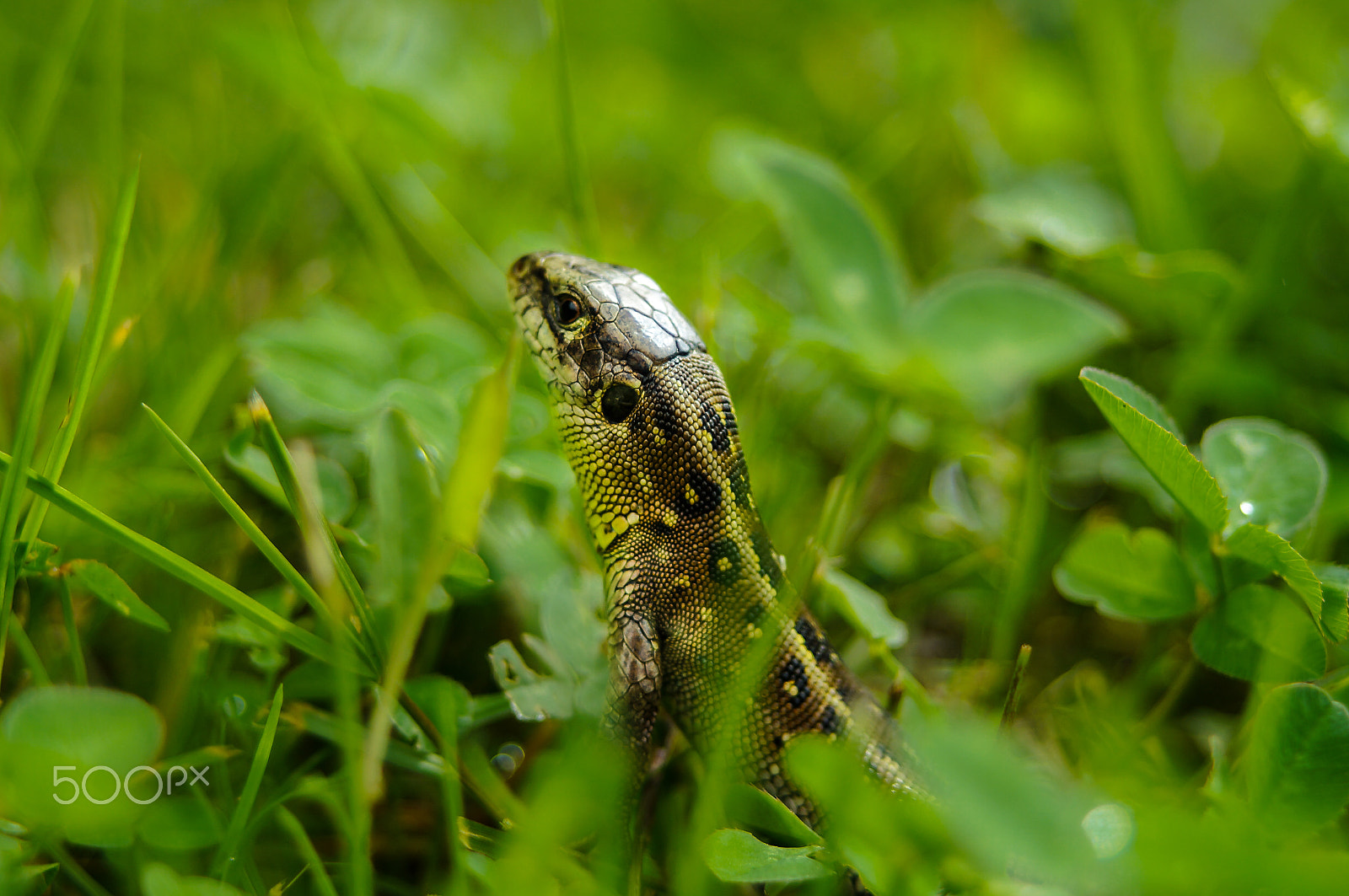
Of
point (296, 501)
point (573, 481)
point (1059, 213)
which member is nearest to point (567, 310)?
point (573, 481)

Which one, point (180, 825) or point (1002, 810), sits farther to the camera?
point (180, 825)

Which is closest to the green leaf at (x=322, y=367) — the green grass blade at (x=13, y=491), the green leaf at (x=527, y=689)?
the green grass blade at (x=13, y=491)

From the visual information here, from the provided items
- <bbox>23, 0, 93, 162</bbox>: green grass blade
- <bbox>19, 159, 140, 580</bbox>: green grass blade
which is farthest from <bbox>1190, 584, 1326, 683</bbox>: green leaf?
<bbox>23, 0, 93, 162</bbox>: green grass blade

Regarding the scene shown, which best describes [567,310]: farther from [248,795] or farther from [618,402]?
[248,795]

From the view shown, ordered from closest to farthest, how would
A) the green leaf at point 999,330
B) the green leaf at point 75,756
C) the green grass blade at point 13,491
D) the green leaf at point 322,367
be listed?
1. the green leaf at point 75,756
2. the green grass blade at point 13,491
3. the green leaf at point 322,367
4. the green leaf at point 999,330

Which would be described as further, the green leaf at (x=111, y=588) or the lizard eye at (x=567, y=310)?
the lizard eye at (x=567, y=310)

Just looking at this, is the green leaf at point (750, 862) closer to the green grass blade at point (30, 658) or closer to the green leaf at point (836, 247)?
the green grass blade at point (30, 658)
